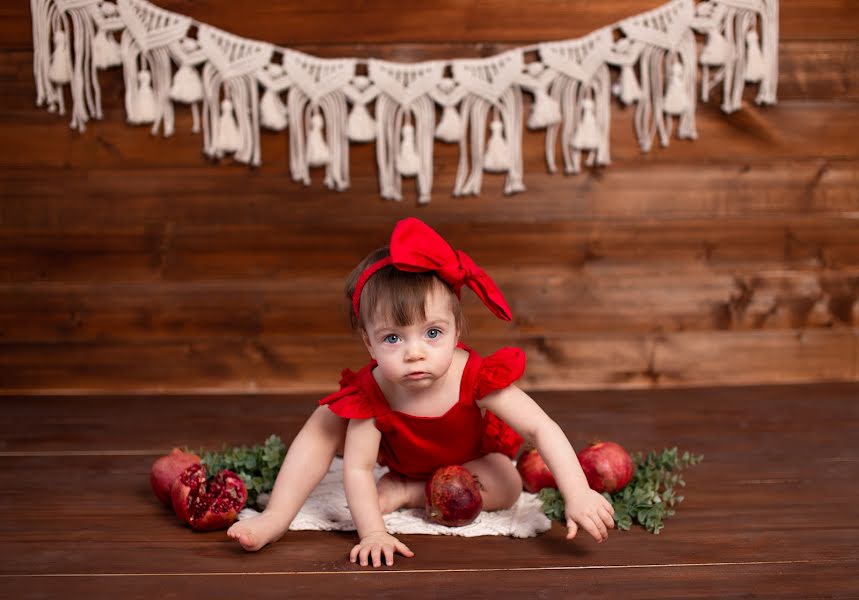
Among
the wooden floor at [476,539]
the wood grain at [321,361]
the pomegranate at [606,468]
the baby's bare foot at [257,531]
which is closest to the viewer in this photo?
the wooden floor at [476,539]

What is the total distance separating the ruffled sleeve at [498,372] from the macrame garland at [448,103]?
94cm

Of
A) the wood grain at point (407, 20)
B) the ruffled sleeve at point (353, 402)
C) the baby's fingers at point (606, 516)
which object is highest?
the wood grain at point (407, 20)

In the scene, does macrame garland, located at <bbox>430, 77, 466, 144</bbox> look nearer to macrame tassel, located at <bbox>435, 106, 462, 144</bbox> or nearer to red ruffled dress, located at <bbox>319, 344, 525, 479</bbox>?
macrame tassel, located at <bbox>435, 106, 462, 144</bbox>

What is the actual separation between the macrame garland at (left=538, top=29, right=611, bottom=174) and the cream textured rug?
99cm

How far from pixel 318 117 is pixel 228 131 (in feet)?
0.71

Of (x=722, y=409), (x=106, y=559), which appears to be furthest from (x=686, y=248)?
(x=106, y=559)

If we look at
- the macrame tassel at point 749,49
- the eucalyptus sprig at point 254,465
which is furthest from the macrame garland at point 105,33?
the macrame tassel at point 749,49

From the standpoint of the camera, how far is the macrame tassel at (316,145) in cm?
210

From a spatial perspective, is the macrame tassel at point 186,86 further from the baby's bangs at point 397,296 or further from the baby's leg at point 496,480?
the baby's leg at point 496,480

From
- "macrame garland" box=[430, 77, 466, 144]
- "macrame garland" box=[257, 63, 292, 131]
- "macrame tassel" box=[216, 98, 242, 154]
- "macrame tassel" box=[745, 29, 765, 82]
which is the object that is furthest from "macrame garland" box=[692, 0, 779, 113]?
"macrame tassel" box=[216, 98, 242, 154]

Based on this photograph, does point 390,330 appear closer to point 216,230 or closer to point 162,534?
point 162,534

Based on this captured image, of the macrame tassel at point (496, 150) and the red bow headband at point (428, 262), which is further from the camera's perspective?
the macrame tassel at point (496, 150)

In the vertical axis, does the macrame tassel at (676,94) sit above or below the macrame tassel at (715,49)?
below

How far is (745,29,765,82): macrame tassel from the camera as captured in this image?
6.93 ft
